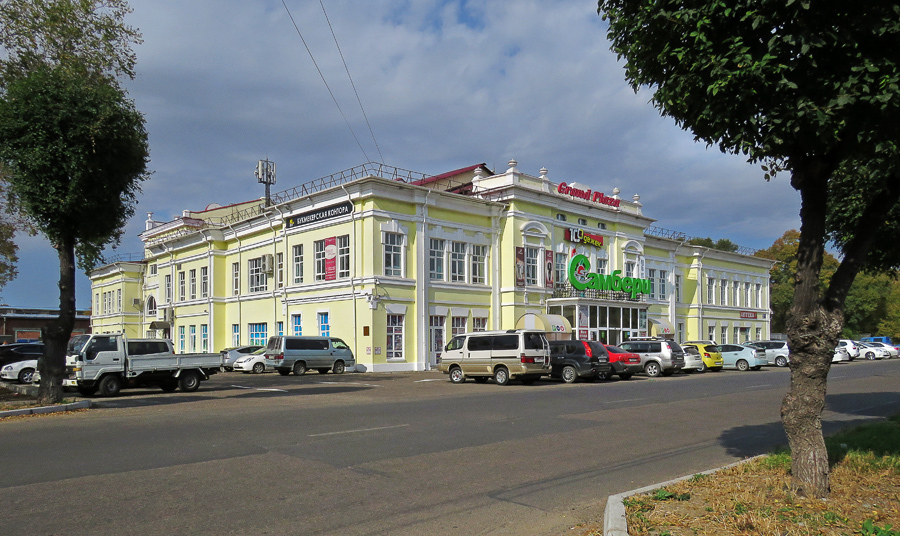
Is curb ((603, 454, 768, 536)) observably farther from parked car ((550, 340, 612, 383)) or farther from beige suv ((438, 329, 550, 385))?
parked car ((550, 340, 612, 383))

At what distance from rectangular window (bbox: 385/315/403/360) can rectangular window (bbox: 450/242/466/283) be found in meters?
4.62

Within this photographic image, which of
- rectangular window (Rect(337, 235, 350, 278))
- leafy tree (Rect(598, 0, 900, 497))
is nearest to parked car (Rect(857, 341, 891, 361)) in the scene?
rectangular window (Rect(337, 235, 350, 278))

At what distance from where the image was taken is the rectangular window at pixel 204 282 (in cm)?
5019

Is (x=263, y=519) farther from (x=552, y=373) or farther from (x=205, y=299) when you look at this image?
(x=205, y=299)

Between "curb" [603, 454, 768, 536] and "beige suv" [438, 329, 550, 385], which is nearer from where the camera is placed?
"curb" [603, 454, 768, 536]

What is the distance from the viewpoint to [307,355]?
1283 inches

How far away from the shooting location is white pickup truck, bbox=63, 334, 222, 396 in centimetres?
2058

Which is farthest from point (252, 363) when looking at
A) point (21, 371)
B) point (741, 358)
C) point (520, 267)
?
point (741, 358)

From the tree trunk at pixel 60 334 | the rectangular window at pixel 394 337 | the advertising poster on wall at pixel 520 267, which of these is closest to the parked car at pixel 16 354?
the tree trunk at pixel 60 334

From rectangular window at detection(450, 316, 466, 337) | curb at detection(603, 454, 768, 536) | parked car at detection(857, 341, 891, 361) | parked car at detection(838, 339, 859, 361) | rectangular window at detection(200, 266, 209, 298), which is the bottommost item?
parked car at detection(857, 341, 891, 361)

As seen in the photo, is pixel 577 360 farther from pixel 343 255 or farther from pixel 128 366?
pixel 128 366

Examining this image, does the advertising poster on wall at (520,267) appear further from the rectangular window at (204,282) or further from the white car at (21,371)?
the white car at (21,371)

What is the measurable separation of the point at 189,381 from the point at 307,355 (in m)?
10.1

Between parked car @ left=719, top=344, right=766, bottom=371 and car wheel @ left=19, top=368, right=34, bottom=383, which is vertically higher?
car wheel @ left=19, top=368, right=34, bottom=383
